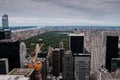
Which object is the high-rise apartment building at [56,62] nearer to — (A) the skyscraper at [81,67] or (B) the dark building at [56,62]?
(B) the dark building at [56,62]

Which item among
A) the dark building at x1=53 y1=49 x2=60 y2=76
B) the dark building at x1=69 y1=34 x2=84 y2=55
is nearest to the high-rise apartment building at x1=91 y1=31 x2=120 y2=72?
the dark building at x1=69 y1=34 x2=84 y2=55

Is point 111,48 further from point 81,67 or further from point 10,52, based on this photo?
point 10,52

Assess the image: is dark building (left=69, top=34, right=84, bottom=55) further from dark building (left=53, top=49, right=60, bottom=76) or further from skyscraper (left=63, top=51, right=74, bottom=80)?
skyscraper (left=63, top=51, right=74, bottom=80)

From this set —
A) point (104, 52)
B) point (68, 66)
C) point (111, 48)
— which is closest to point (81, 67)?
point (68, 66)

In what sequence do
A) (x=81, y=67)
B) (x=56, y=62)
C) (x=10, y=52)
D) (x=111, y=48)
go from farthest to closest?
(x=111, y=48) < (x=56, y=62) < (x=10, y=52) < (x=81, y=67)

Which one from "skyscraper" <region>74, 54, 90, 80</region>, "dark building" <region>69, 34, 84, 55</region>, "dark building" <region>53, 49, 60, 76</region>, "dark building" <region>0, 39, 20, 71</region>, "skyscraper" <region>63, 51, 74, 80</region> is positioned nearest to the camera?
"skyscraper" <region>74, 54, 90, 80</region>

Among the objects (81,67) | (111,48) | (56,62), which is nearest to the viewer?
(81,67)

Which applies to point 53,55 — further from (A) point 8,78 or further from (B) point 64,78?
(A) point 8,78
